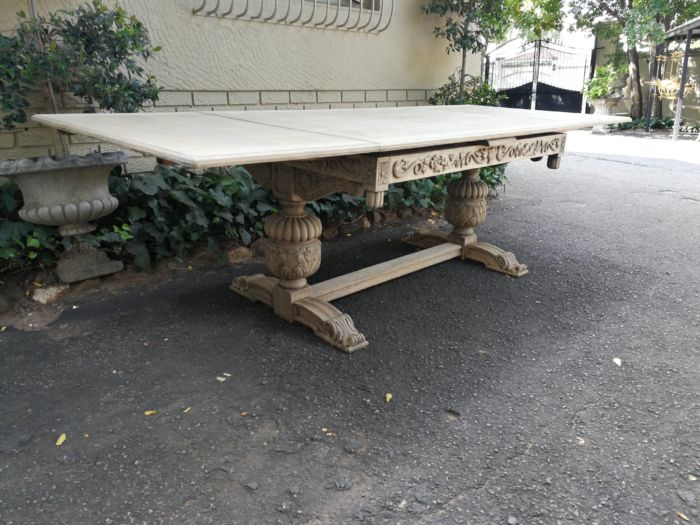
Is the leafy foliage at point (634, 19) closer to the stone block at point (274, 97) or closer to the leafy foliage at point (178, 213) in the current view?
the stone block at point (274, 97)

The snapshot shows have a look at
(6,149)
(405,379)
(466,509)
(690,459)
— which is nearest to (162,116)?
(6,149)

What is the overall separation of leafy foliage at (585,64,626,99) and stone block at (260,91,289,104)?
8982mm

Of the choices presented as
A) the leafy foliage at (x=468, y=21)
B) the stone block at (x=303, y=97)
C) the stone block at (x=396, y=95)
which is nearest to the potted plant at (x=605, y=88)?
the leafy foliage at (x=468, y=21)

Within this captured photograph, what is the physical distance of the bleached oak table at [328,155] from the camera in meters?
1.73

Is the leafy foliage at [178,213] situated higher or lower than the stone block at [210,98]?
lower

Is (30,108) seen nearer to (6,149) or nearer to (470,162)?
(6,149)

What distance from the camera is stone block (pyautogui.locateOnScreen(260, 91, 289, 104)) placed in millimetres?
4031

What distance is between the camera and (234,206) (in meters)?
3.37

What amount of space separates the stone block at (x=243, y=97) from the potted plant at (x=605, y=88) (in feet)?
30.2

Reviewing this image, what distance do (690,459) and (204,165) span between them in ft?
5.65

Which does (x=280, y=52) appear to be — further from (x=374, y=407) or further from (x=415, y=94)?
(x=374, y=407)

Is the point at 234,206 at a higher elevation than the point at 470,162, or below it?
below

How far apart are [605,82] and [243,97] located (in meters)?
9.52

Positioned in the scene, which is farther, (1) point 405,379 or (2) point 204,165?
(1) point 405,379
